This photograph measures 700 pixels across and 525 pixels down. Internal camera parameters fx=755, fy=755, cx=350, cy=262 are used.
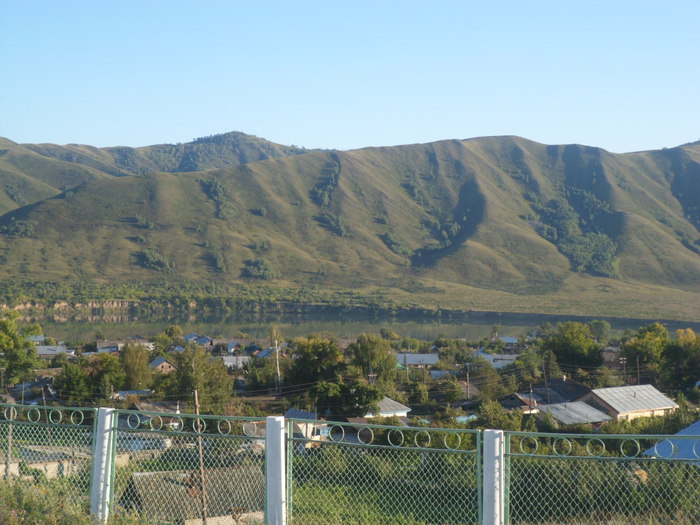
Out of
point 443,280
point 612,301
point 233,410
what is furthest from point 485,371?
point 443,280

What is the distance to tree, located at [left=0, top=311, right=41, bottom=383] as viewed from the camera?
30.3 meters

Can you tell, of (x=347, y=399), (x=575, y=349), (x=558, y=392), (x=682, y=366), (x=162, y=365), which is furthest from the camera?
(x=162, y=365)

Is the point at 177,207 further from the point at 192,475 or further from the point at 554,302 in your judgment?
the point at 192,475

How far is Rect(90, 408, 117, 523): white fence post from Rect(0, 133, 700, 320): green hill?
96.3m

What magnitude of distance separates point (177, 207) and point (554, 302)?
8158cm

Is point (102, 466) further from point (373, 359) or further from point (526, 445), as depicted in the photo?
point (373, 359)

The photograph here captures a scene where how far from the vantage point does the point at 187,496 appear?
7176 mm

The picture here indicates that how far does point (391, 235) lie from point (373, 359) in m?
120

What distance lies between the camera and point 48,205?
145 m

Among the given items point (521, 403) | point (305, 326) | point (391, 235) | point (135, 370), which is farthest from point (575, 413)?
point (391, 235)

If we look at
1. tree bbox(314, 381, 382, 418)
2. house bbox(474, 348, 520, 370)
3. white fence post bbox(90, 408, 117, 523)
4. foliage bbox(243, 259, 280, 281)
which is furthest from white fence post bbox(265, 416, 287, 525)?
foliage bbox(243, 259, 280, 281)

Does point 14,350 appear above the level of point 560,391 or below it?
above

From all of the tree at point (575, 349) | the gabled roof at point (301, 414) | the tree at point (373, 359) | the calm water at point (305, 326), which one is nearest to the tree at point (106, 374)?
the gabled roof at point (301, 414)

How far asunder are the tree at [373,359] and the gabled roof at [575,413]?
34.5ft
